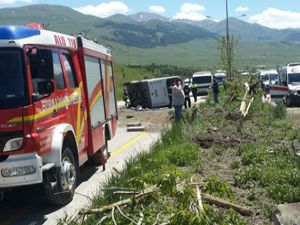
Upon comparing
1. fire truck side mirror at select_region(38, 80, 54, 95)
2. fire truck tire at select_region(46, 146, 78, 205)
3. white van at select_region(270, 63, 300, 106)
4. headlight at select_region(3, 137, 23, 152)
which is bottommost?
white van at select_region(270, 63, 300, 106)

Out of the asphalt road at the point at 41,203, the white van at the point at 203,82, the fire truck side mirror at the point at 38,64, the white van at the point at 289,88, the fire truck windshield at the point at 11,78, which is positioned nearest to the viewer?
the fire truck windshield at the point at 11,78

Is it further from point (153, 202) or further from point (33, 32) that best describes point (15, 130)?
point (153, 202)

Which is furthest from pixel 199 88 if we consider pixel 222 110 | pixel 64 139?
pixel 64 139

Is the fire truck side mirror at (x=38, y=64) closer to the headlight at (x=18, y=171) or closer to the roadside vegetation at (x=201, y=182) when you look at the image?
the headlight at (x=18, y=171)

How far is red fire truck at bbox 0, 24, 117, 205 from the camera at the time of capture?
762cm

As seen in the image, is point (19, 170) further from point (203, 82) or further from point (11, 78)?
point (203, 82)

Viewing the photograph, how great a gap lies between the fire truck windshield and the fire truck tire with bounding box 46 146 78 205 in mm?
1334

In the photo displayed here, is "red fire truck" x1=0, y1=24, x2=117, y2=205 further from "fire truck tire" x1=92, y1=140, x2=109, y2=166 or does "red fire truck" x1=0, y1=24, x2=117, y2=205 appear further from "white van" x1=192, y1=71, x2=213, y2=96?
"white van" x1=192, y1=71, x2=213, y2=96

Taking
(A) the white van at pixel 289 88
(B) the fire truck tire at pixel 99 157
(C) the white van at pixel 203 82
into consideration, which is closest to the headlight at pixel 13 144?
(B) the fire truck tire at pixel 99 157

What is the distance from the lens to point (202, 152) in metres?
11.5

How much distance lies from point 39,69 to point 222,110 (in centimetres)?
1458

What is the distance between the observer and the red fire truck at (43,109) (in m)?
7.62

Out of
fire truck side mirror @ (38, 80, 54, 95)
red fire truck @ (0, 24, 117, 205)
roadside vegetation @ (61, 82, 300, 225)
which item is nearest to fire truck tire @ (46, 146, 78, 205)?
red fire truck @ (0, 24, 117, 205)

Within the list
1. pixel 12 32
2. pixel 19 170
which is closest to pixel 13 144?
pixel 19 170
